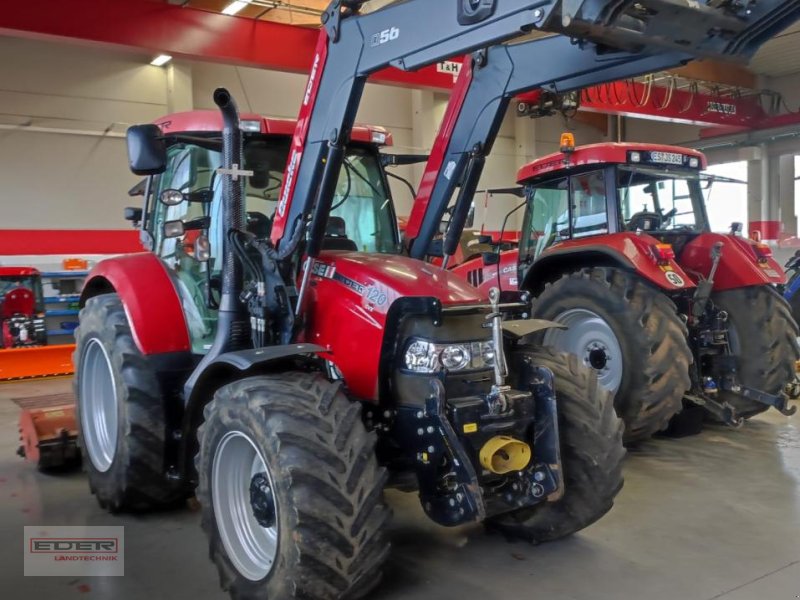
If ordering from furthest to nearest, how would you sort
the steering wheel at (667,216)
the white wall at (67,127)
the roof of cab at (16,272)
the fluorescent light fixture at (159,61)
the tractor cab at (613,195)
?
the fluorescent light fixture at (159,61), the white wall at (67,127), the roof of cab at (16,272), the steering wheel at (667,216), the tractor cab at (613,195)

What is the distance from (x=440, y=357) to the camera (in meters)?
2.88

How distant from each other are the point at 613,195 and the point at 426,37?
300 cm

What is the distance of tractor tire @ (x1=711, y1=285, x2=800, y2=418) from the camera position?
17.5 feet

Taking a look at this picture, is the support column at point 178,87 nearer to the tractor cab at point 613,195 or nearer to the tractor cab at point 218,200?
the tractor cab at point 613,195

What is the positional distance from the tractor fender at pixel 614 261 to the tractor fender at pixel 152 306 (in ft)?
9.43

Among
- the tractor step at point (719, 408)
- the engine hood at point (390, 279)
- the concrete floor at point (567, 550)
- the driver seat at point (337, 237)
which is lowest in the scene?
the concrete floor at point (567, 550)

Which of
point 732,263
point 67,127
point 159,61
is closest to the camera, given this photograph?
point 732,263

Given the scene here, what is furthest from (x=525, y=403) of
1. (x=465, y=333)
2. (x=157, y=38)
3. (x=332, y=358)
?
(x=157, y=38)

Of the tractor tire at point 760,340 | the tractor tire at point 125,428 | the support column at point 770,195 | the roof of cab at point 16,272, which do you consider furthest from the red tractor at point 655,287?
the support column at point 770,195

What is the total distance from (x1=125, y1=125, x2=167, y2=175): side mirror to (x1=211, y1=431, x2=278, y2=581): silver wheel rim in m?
1.18

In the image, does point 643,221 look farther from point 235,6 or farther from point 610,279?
point 235,6

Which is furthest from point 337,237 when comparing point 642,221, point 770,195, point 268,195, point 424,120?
point 770,195

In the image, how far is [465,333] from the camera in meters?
2.99

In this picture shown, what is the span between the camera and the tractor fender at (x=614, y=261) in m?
4.84
